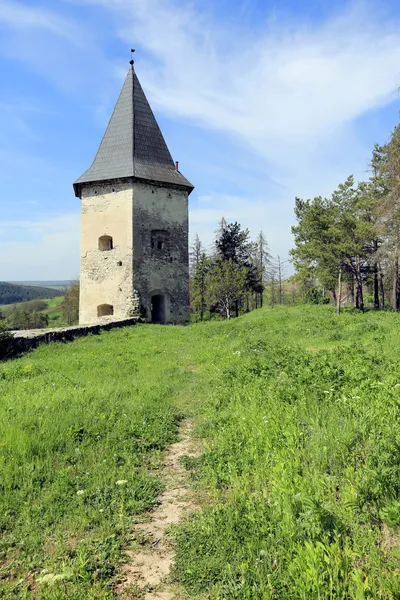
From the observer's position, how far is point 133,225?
20.5 m

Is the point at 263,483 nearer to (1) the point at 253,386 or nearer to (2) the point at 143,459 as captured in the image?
(2) the point at 143,459

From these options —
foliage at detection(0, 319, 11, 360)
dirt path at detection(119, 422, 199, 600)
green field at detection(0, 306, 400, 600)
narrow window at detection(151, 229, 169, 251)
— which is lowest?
dirt path at detection(119, 422, 199, 600)

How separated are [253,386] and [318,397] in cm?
136

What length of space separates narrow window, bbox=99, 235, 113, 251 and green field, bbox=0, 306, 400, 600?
15.3 metres

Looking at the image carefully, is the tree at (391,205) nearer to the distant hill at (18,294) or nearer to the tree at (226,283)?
the tree at (226,283)

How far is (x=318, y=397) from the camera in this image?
5203 millimetres

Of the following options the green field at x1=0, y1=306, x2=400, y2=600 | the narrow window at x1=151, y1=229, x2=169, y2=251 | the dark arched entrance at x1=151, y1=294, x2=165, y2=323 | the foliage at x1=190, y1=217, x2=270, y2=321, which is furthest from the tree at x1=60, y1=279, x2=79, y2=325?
the green field at x1=0, y1=306, x2=400, y2=600

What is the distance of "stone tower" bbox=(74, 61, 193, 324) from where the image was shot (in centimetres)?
2070

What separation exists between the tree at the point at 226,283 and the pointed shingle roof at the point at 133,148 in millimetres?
10640

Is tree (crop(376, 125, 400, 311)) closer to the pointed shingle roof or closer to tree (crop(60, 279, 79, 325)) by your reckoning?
the pointed shingle roof

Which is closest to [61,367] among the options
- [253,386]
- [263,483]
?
[253,386]

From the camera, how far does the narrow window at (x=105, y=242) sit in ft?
71.3

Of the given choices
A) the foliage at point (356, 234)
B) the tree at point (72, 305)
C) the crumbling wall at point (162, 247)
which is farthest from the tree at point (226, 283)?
the tree at point (72, 305)

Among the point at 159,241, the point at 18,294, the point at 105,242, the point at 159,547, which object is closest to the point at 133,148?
the point at 159,241
